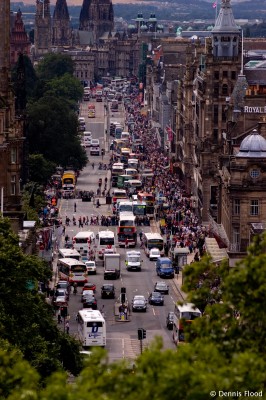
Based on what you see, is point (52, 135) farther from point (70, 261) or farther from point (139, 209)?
point (70, 261)

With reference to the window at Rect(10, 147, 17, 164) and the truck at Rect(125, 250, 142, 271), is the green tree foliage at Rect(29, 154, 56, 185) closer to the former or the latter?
the truck at Rect(125, 250, 142, 271)

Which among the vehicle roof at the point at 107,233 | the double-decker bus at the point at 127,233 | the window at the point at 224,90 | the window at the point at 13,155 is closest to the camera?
the window at the point at 13,155

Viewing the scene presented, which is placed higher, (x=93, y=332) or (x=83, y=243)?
(x=93, y=332)

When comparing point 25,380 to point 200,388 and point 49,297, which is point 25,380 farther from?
point 49,297

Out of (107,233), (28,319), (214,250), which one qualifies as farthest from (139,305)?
(28,319)

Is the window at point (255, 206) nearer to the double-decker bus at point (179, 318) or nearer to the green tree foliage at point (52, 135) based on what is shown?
the double-decker bus at point (179, 318)

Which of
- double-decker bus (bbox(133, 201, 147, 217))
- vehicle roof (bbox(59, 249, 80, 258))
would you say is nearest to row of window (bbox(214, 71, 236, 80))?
double-decker bus (bbox(133, 201, 147, 217))

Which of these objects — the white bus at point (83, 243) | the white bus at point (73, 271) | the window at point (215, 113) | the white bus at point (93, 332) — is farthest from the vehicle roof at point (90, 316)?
the window at point (215, 113)
